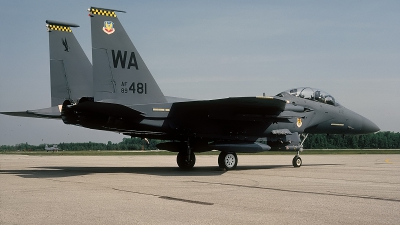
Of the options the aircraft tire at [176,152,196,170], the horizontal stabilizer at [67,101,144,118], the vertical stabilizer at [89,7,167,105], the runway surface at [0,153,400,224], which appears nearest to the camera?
the runway surface at [0,153,400,224]

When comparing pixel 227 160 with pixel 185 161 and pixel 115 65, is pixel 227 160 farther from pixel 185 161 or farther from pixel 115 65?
pixel 115 65

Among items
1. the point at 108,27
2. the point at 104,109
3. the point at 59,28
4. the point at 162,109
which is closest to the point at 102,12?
the point at 108,27

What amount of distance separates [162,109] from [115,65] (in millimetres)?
2072

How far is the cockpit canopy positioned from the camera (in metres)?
17.5

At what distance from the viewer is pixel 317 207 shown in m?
7.02

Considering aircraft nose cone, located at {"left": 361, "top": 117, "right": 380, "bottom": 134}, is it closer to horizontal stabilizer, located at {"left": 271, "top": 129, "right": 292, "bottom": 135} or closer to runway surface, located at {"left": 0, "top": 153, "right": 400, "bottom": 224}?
horizontal stabilizer, located at {"left": 271, "top": 129, "right": 292, "bottom": 135}

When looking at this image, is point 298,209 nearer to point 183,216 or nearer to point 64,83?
point 183,216

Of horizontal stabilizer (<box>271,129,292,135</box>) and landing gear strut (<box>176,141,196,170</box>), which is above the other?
horizontal stabilizer (<box>271,129,292,135</box>)

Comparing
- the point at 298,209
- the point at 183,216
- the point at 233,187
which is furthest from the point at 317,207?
the point at 233,187

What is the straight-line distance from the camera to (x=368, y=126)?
1942 cm

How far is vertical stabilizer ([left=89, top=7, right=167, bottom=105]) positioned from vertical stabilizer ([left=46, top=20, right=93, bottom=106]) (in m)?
3.82

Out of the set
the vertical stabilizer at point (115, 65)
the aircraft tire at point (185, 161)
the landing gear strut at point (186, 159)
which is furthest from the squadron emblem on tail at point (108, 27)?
the aircraft tire at point (185, 161)

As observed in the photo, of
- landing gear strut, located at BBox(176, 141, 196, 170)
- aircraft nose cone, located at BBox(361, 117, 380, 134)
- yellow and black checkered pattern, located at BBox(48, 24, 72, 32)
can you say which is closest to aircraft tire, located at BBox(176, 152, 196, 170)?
landing gear strut, located at BBox(176, 141, 196, 170)

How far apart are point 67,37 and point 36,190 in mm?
8654
